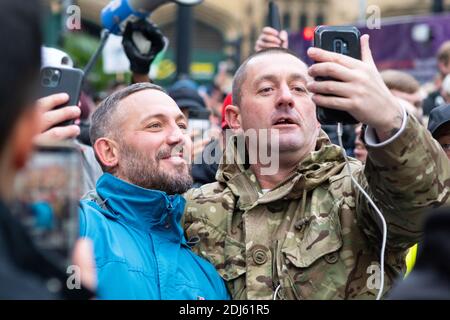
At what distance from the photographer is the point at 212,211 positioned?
3.63 meters

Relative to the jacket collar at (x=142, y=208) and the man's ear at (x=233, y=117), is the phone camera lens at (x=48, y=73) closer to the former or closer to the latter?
the jacket collar at (x=142, y=208)

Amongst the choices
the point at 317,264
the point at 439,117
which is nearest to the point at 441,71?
the point at 439,117

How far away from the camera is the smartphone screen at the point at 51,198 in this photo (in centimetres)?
146

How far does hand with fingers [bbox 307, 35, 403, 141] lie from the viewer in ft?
8.79

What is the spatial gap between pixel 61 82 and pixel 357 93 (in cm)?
116

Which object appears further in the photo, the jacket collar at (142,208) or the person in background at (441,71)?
the person in background at (441,71)

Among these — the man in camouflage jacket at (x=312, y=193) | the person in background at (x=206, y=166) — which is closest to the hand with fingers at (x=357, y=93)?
the man in camouflage jacket at (x=312, y=193)

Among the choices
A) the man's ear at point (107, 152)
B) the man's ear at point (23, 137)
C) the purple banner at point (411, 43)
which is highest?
the purple banner at point (411, 43)

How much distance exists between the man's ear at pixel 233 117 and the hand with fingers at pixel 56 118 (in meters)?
1.28

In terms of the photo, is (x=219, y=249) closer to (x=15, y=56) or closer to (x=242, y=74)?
(x=242, y=74)

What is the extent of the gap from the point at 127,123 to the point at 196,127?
191cm

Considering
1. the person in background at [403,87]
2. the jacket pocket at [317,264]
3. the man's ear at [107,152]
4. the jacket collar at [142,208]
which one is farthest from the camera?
the person in background at [403,87]

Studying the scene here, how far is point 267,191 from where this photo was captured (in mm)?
3701
